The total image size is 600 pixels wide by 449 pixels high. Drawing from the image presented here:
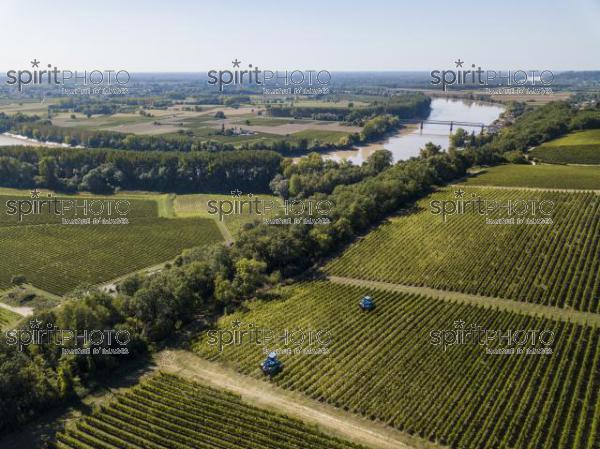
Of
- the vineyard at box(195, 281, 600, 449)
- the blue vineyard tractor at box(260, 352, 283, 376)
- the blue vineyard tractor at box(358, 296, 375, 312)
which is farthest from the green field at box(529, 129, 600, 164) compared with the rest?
the blue vineyard tractor at box(260, 352, 283, 376)

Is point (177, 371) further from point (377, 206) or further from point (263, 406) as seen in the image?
point (377, 206)

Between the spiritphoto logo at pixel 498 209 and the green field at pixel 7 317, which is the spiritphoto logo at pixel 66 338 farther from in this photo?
the spiritphoto logo at pixel 498 209

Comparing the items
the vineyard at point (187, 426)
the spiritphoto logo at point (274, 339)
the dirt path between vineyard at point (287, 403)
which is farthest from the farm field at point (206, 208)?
the vineyard at point (187, 426)

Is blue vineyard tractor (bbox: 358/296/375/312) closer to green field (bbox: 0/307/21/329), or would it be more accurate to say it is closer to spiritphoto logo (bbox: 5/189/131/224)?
green field (bbox: 0/307/21/329)

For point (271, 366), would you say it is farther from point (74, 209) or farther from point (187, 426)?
point (74, 209)

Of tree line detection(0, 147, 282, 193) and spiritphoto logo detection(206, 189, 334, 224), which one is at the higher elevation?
tree line detection(0, 147, 282, 193)
